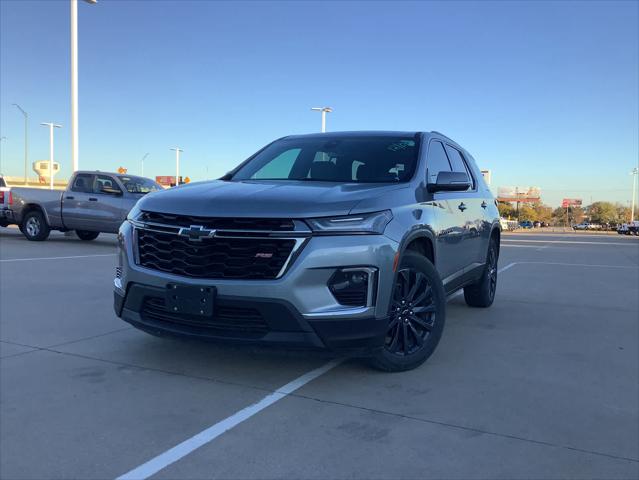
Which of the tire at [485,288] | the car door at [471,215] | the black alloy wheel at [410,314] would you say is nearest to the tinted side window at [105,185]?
the tire at [485,288]

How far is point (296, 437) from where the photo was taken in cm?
301

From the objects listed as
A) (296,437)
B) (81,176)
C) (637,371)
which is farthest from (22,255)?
(637,371)

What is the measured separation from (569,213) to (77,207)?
178 metres

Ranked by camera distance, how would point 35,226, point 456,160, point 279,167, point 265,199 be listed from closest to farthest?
point 265,199 < point 279,167 < point 456,160 < point 35,226

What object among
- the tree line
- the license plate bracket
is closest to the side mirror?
the license plate bracket

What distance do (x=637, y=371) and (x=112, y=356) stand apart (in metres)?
A: 4.05

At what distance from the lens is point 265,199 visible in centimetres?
369

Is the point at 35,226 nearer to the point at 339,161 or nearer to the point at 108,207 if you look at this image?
the point at 108,207

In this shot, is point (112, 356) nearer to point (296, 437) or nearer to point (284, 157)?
point (296, 437)

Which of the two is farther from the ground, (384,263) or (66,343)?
(384,263)

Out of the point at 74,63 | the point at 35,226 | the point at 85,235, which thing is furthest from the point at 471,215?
the point at 74,63

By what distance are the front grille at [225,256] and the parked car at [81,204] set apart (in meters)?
10.1

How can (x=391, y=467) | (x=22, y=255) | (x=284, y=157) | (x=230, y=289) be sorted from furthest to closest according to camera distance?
(x=22, y=255) → (x=284, y=157) → (x=230, y=289) → (x=391, y=467)

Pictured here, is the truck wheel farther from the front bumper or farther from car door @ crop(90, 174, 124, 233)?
the front bumper
